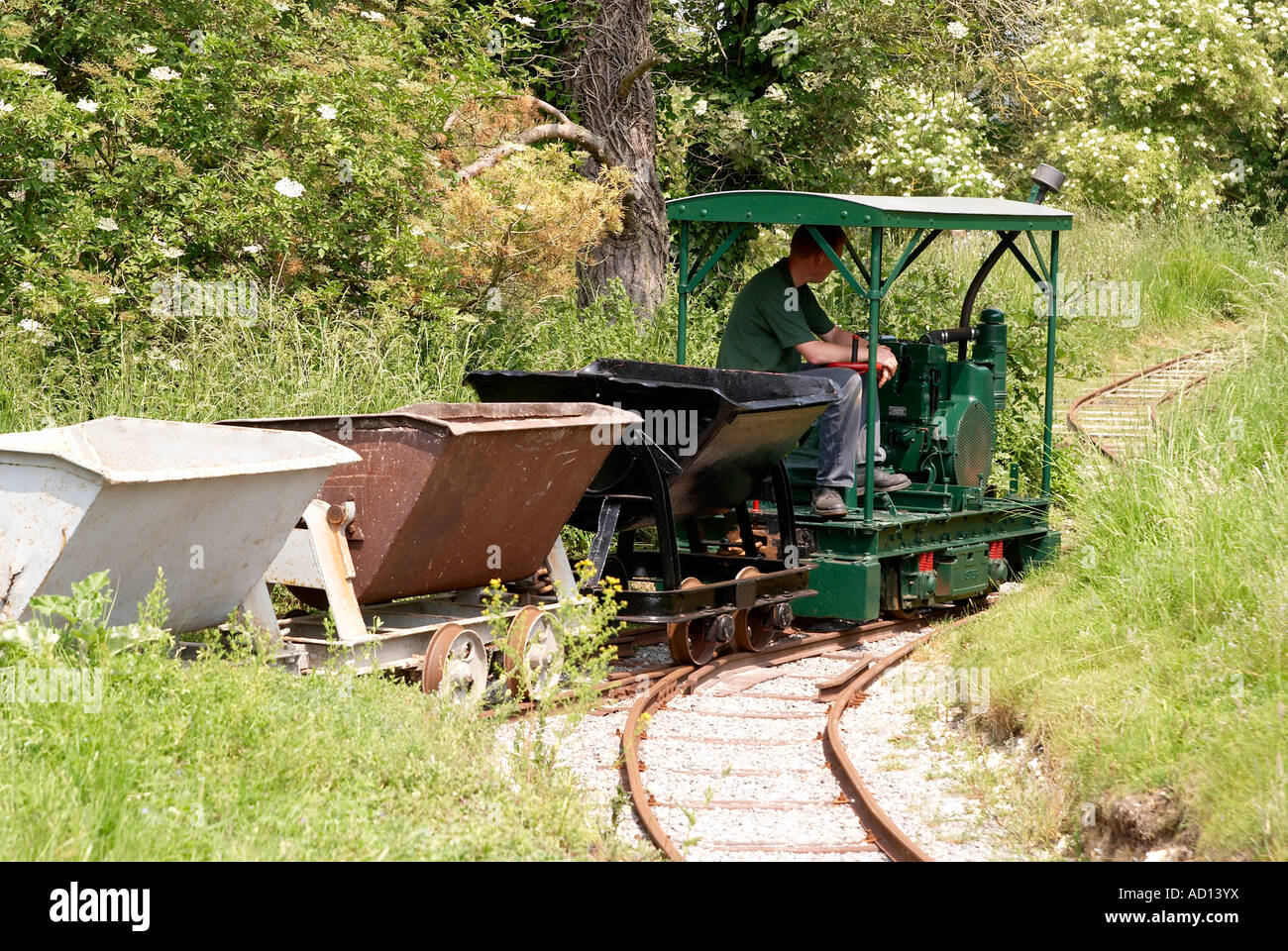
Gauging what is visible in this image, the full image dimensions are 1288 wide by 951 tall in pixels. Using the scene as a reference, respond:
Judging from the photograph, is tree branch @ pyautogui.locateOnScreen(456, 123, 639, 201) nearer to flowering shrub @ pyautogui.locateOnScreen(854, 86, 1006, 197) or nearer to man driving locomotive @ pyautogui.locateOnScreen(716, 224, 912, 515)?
man driving locomotive @ pyautogui.locateOnScreen(716, 224, 912, 515)

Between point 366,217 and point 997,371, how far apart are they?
526cm

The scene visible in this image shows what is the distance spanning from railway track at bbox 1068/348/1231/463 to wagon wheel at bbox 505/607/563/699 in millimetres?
6294

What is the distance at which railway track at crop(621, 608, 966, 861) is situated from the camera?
6113 millimetres

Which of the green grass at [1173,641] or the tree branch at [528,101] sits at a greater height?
the tree branch at [528,101]

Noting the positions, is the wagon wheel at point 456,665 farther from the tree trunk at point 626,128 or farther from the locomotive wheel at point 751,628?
the tree trunk at point 626,128

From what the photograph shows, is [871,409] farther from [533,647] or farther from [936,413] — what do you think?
[533,647]

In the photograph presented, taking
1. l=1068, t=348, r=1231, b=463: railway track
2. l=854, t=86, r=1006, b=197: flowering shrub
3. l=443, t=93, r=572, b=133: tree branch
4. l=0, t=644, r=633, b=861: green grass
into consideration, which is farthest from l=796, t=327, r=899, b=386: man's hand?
l=854, t=86, r=1006, b=197: flowering shrub

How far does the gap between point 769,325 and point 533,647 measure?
11.6 feet

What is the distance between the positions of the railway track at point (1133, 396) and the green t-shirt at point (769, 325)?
3490 mm

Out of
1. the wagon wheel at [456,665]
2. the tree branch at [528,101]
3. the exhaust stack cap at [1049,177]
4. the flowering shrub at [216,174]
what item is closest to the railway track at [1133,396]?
the exhaust stack cap at [1049,177]

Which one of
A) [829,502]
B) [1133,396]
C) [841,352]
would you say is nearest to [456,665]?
[829,502]

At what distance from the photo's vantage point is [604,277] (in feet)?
51.3

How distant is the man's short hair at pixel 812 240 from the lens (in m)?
10.0

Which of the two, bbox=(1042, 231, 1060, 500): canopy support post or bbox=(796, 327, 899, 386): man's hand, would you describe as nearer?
bbox=(796, 327, 899, 386): man's hand
